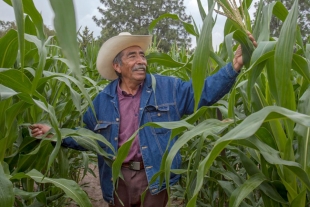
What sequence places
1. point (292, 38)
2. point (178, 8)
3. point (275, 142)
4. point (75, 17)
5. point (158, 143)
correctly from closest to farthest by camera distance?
point (75, 17)
point (292, 38)
point (275, 142)
point (158, 143)
point (178, 8)

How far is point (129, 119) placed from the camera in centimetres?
170

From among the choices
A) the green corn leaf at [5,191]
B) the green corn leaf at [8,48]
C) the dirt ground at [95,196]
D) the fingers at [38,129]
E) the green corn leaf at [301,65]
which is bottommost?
the dirt ground at [95,196]

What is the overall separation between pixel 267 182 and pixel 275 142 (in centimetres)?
12

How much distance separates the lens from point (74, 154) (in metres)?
2.44

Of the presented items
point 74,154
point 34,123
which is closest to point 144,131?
point 34,123

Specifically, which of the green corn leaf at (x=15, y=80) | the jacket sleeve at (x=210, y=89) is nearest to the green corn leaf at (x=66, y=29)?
the green corn leaf at (x=15, y=80)

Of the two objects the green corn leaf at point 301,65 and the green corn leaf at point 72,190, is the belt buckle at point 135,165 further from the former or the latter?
the green corn leaf at point 301,65

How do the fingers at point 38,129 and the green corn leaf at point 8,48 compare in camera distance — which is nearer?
the green corn leaf at point 8,48

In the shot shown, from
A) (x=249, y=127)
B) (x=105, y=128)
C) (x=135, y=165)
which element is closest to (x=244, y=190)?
(x=249, y=127)

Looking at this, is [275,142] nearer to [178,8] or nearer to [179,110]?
[179,110]

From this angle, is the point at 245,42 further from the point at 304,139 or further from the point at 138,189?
the point at 138,189

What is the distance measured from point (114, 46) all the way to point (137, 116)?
1.17ft

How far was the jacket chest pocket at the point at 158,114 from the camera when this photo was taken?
166cm

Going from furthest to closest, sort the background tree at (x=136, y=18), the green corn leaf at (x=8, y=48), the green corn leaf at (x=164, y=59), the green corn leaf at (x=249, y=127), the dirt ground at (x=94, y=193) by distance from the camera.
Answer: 1. the background tree at (x=136, y=18)
2. the dirt ground at (x=94, y=193)
3. the green corn leaf at (x=164, y=59)
4. the green corn leaf at (x=8, y=48)
5. the green corn leaf at (x=249, y=127)
